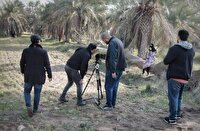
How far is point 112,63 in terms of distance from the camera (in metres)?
9.70

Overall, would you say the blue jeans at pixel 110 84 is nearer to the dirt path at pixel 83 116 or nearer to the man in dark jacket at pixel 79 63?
the dirt path at pixel 83 116

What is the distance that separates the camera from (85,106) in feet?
34.9

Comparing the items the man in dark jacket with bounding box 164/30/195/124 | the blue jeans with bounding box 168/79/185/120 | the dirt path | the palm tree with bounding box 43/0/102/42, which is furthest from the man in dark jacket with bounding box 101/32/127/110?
the palm tree with bounding box 43/0/102/42

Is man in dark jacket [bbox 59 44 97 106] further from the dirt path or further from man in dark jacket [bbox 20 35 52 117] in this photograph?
man in dark jacket [bbox 20 35 52 117]

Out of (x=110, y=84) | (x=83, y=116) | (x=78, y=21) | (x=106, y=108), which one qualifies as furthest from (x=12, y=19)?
(x=83, y=116)

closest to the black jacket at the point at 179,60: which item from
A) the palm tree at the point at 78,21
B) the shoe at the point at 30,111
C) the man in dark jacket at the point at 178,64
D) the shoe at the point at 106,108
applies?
the man in dark jacket at the point at 178,64

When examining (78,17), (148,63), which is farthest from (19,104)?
(78,17)

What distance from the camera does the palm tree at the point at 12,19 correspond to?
218 feet

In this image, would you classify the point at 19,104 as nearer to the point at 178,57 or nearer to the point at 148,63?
the point at 178,57

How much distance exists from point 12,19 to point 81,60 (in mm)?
60812

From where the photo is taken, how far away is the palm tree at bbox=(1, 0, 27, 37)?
2621 inches

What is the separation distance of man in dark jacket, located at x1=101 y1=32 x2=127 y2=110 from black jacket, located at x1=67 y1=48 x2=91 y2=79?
1.94 ft

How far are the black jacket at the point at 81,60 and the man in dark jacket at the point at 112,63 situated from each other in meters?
0.59

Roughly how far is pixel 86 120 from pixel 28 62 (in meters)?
1.98
